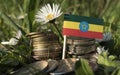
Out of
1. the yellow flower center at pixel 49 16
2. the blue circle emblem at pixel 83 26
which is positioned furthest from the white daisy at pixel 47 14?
Result: the blue circle emblem at pixel 83 26

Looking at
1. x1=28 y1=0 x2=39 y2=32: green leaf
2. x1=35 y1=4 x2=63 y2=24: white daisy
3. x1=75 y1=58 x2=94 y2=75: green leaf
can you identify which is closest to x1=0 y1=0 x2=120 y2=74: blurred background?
x1=28 y1=0 x2=39 y2=32: green leaf

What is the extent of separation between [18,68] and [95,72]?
1.15ft

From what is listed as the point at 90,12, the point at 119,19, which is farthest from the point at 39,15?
the point at 90,12

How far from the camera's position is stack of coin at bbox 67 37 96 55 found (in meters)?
1.99

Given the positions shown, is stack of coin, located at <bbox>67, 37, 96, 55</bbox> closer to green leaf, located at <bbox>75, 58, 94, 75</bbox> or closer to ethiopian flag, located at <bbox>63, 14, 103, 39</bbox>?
ethiopian flag, located at <bbox>63, 14, 103, 39</bbox>

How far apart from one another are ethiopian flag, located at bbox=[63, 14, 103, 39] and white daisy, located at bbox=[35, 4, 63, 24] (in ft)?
0.20

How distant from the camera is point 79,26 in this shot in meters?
2.00

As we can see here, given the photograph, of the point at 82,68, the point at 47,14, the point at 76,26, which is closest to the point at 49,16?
the point at 47,14

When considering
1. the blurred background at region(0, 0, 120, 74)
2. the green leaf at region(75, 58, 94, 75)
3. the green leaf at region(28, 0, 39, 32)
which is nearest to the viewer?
the green leaf at region(75, 58, 94, 75)

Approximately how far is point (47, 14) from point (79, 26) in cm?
17

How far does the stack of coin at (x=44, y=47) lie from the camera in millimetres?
1983

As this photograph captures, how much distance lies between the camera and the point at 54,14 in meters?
2.01

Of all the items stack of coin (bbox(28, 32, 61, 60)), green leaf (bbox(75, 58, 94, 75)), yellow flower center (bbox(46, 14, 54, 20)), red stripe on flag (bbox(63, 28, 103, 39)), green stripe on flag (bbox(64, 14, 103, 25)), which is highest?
yellow flower center (bbox(46, 14, 54, 20))

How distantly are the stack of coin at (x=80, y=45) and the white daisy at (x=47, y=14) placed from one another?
0.14 m
